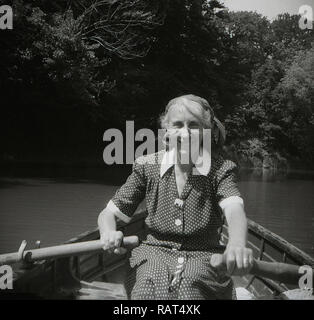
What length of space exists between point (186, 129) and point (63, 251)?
680 millimetres

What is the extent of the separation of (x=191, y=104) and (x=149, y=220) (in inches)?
18.7

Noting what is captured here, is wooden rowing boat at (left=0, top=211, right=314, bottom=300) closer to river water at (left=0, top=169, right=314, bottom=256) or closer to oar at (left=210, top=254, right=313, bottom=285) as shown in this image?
oar at (left=210, top=254, right=313, bottom=285)

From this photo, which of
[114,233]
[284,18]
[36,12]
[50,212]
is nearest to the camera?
[114,233]

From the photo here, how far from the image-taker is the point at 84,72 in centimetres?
1554

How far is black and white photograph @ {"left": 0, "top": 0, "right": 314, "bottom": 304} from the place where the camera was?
1867 millimetres

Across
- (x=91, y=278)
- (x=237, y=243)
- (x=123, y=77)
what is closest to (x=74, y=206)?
(x=123, y=77)

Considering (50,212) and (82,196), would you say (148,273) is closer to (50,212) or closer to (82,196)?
(50,212)

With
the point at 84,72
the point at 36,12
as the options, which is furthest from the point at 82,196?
the point at 36,12

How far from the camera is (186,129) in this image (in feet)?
6.26
